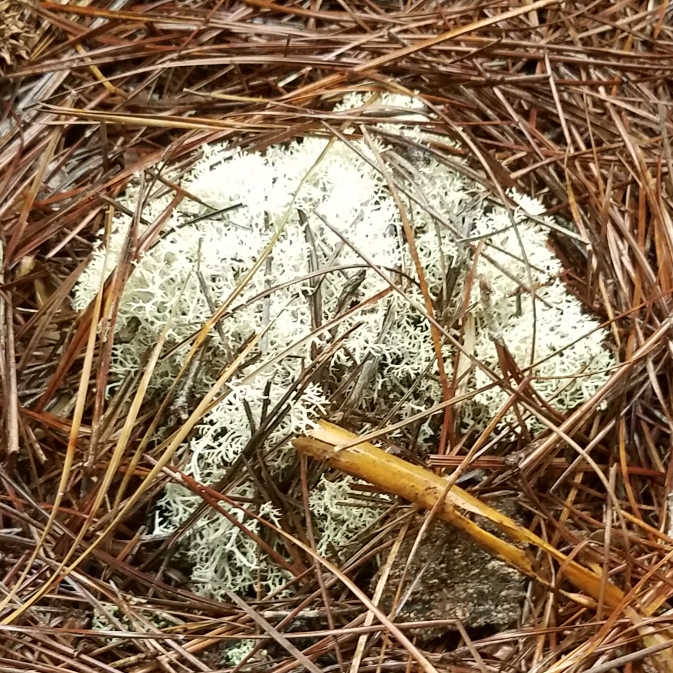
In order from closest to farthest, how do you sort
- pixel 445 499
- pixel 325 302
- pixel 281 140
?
pixel 445 499 < pixel 325 302 < pixel 281 140

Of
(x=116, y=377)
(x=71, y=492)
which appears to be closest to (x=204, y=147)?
(x=116, y=377)

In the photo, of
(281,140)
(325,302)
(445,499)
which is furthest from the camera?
(281,140)

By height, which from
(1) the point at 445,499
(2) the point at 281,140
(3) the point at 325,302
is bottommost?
(1) the point at 445,499

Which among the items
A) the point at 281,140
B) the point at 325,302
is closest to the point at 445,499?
the point at 325,302

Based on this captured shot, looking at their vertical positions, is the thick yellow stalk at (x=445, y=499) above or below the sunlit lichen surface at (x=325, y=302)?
below

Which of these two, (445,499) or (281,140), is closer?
(445,499)

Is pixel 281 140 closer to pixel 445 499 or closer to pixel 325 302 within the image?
pixel 325 302

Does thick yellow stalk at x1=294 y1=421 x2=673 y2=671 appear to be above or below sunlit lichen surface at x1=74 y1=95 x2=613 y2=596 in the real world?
below

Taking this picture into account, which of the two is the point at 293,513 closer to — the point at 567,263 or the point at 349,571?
the point at 349,571
